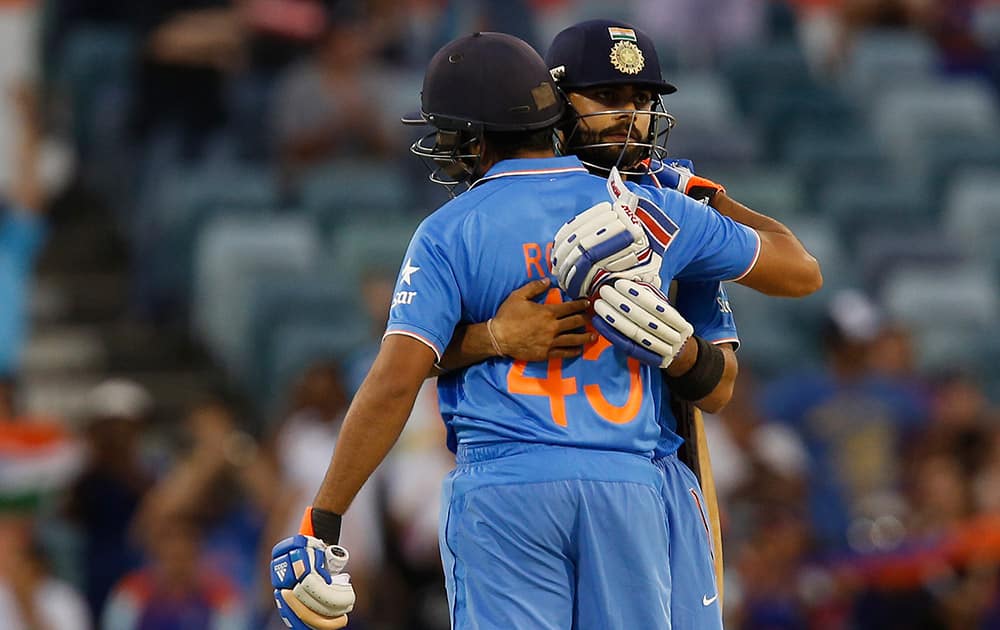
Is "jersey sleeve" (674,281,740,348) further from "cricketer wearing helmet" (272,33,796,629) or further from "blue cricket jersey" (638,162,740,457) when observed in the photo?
"cricketer wearing helmet" (272,33,796,629)

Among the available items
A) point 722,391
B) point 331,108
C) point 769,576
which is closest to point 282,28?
point 331,108

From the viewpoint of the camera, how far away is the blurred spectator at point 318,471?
799 cm

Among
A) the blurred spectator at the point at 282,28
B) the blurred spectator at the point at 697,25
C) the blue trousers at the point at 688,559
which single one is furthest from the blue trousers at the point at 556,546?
the blurred spectator at the point at 697,25

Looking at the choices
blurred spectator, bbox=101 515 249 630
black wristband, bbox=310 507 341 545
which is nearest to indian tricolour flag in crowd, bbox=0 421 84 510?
blurred spectator, bbox=101 515 249 630

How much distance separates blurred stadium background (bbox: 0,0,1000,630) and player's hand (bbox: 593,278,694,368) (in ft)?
12.6

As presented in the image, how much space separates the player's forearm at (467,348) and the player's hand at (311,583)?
509 mm

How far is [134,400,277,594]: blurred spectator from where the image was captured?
8148mm

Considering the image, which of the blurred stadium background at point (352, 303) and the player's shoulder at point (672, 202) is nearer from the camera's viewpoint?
the player's shoulder at point (672, 202)

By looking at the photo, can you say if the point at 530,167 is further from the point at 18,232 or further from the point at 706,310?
the point at 18,232

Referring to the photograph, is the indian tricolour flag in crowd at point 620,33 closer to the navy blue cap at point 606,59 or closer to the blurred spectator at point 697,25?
the navy blue cap at point 606,59

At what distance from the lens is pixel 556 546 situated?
420 cm

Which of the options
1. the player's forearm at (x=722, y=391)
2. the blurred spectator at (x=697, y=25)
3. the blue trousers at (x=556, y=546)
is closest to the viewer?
the blue trousers at (x=556, y=546)

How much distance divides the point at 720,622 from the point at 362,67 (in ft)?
22.8

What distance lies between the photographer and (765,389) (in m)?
9.35
